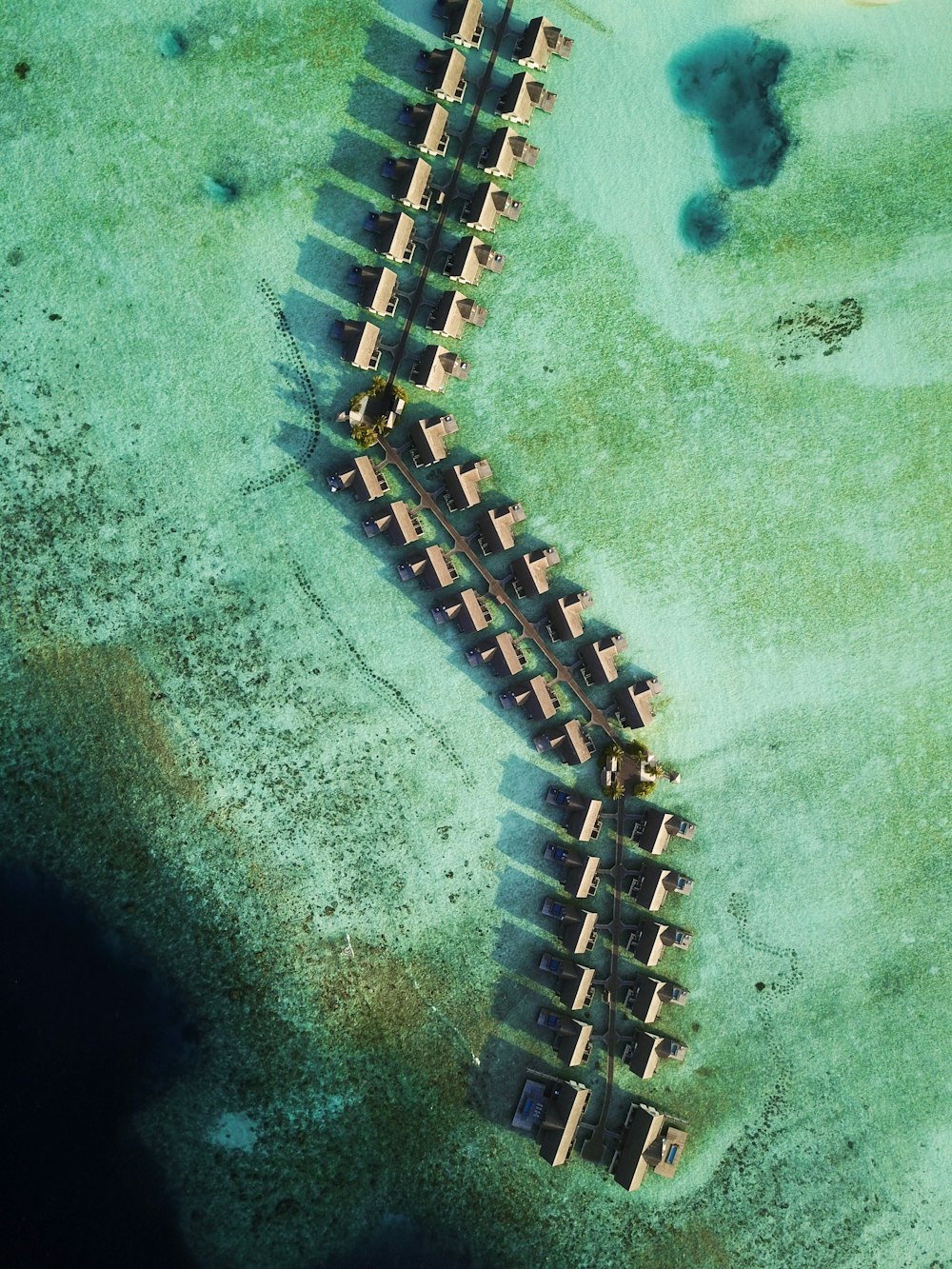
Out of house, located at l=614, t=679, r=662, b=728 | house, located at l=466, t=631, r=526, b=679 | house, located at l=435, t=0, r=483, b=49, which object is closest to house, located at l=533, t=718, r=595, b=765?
house, located at l=614, t=679, r=662, b=728

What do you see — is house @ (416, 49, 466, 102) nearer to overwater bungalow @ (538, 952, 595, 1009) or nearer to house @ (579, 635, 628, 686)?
house @ (579, 635, 628, 686)

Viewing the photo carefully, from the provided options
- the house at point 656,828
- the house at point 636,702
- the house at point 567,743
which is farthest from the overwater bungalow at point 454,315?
the house at point 656,828

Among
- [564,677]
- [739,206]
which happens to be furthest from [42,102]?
[564,677]

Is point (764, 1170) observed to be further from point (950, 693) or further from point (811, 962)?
point (950, 693)

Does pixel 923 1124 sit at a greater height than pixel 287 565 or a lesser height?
lesser

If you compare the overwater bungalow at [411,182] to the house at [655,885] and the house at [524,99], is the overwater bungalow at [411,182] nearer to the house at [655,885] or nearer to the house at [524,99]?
the house at [524,99]
